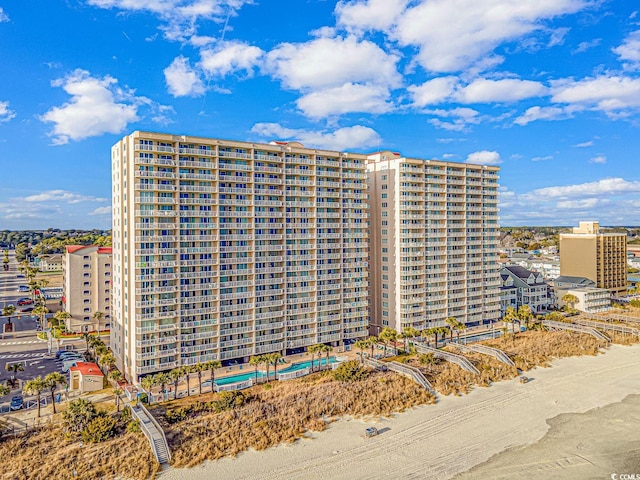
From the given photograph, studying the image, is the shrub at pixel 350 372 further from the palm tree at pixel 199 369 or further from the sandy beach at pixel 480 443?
the palm tree at pixel 199 369

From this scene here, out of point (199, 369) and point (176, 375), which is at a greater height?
point (199, 369)

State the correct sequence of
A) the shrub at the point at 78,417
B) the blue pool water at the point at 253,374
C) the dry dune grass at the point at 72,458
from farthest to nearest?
the blue pool water at the point at 253,374 < the shrub at the point at 78,417 < the dry dune grass at the point at 72,458

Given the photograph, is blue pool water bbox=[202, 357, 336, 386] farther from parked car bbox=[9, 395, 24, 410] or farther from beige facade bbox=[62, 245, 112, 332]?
beige facade bbox=[62, 245, 112, 332]

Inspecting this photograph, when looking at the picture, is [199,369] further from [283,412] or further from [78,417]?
[78,417]

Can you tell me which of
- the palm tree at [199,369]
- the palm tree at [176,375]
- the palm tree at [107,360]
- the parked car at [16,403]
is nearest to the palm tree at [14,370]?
the parked car at [16,403]

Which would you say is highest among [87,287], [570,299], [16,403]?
[87,287]

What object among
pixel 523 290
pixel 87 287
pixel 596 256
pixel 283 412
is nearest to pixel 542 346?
pixel 523 290
